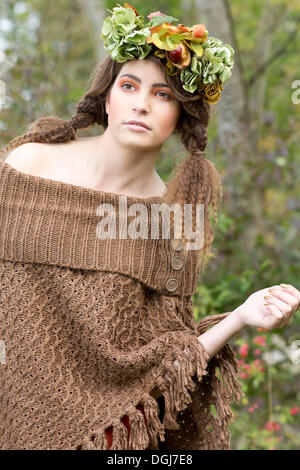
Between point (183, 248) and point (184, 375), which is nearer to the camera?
point (184, 375)

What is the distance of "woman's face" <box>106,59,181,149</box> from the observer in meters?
1.95

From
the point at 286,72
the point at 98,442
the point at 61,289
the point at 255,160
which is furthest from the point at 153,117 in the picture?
the point at 286,72

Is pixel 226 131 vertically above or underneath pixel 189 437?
above

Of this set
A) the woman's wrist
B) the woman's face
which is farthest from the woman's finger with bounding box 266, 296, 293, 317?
the woman's face

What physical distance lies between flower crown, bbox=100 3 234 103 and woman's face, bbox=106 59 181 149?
0.14ft

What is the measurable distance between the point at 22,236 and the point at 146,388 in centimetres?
65

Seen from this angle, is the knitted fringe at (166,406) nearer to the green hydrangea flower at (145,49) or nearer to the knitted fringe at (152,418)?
the knitted fringe at (152,418)

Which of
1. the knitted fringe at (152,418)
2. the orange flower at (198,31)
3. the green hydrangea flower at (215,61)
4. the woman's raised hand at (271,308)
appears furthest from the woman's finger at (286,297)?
the orange flower at (198,31)

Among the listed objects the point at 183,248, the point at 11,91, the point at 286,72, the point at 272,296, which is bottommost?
the point at 272,296

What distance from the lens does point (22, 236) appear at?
2004 millimetres

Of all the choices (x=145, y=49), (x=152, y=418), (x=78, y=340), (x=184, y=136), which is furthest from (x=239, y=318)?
(x=145, y=49)

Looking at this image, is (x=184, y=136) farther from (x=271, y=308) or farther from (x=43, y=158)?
(x=271, y=308)

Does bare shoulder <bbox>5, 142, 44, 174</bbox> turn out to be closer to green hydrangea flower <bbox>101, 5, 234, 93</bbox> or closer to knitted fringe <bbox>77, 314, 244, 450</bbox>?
green hydrangea flower <bbox>101, 5, 234, 93</bbox>
